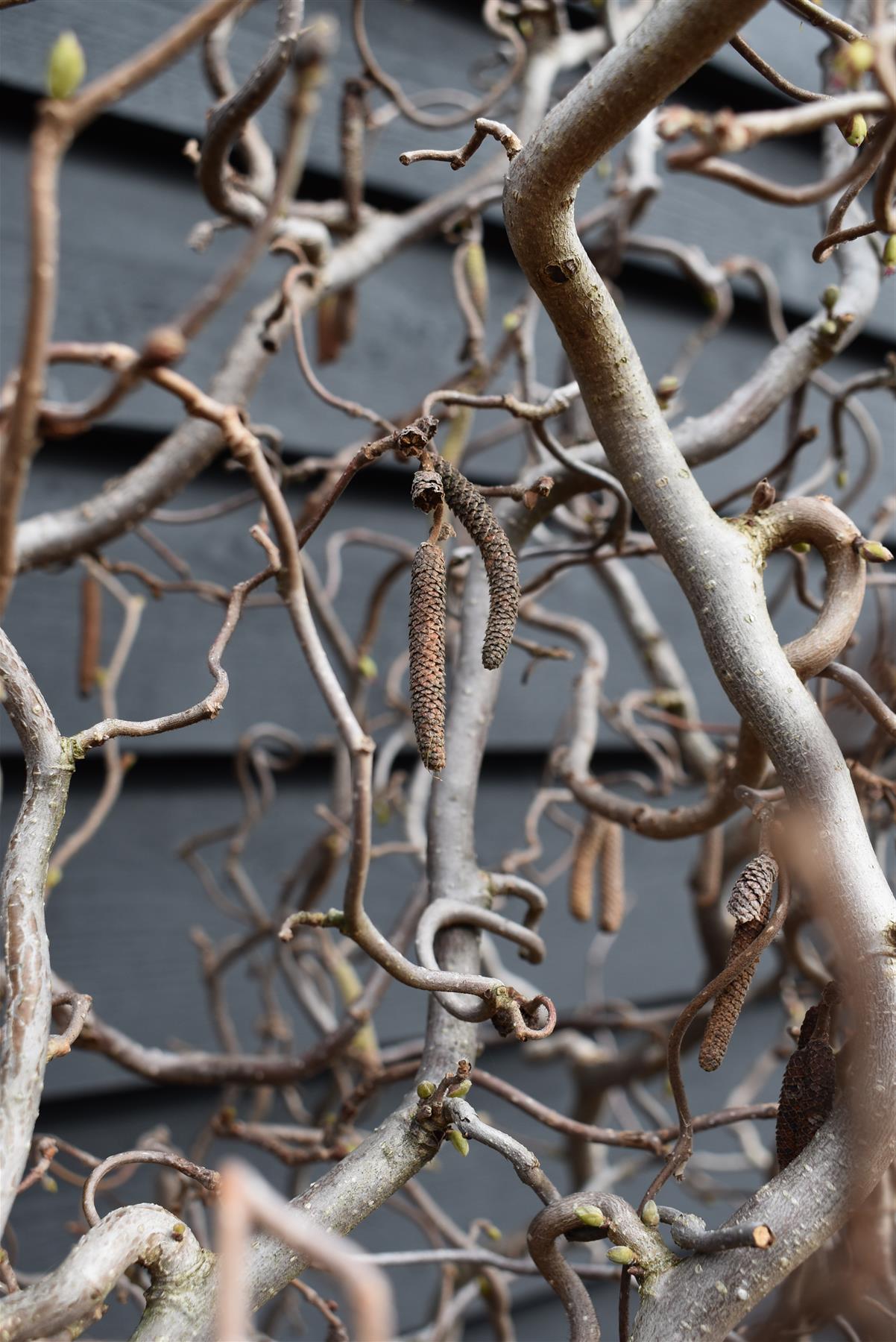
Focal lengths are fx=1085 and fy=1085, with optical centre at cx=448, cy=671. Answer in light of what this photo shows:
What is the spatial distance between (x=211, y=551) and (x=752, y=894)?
0.89 meters

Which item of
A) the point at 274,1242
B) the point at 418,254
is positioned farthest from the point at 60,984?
the point at 418,254

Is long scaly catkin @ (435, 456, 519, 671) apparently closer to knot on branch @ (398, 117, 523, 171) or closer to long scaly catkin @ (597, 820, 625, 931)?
knot on branch @ (398, 117, 523, 171)

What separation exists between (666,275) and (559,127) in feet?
3.84

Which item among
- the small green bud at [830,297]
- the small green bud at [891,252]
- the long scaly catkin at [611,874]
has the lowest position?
the long scaly catkin at [611,874]

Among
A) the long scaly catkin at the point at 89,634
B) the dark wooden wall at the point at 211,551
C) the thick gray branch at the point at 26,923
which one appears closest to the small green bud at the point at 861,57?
the thick gray branch at the point at 26,923

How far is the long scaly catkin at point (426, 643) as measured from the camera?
367mm

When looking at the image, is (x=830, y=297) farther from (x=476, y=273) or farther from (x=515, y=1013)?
(x=515, y=1013)

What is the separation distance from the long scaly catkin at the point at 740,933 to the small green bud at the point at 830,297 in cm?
32

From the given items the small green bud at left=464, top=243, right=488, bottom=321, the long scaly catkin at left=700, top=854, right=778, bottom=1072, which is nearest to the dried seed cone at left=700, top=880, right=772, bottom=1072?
the long scaly catkin at left=700, top=854, right=778, bottom=1072

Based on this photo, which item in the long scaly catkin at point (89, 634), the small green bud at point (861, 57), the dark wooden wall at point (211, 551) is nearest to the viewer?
the small green bud at point (861, 57)

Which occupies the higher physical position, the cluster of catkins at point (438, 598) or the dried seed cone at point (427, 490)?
the dried seed cone at point (427, 490)

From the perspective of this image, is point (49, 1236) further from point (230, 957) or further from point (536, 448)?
point (536, 448)

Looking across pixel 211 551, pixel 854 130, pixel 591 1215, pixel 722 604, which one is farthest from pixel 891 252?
pixel 211 551

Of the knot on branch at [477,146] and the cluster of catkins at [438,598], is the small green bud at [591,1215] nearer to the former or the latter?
the cluster of catkins at [438,598]
